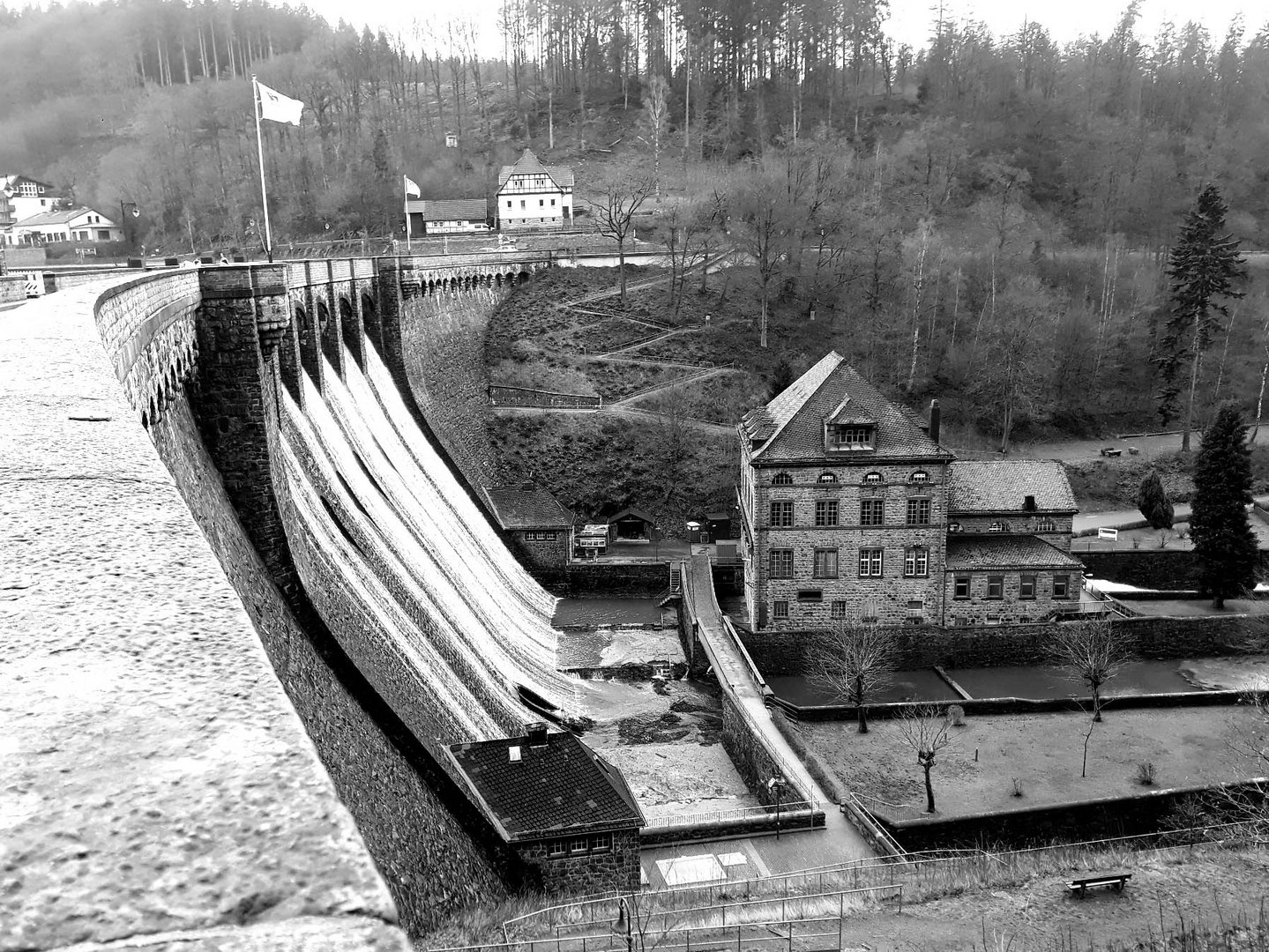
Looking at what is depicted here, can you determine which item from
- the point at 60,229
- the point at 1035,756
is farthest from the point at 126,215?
the point at 1035,756

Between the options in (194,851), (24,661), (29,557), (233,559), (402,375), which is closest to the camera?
(194,851)

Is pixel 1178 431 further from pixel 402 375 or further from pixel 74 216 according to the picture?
pixel 74 216

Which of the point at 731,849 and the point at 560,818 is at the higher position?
the point at 560,818

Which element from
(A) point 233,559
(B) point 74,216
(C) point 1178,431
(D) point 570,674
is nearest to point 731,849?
(D) point 570,674

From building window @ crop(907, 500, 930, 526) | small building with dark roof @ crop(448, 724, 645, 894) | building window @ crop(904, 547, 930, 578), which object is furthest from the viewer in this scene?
building window @ crop(904, 547, 930, 578)

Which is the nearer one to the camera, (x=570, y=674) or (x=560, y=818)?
(x=560, y=818)

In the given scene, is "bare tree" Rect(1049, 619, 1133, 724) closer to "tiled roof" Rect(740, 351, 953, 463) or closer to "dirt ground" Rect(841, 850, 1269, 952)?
"tiled roof" Rect(740, 351, 953, 463)

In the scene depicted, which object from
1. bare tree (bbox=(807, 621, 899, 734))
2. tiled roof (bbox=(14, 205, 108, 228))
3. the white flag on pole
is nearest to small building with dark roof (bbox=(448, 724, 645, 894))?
bare tree (bbox=(807, 621, 899, 734))
